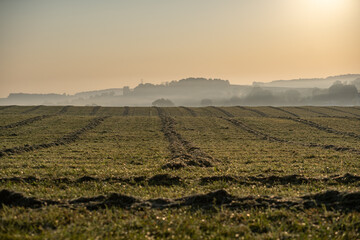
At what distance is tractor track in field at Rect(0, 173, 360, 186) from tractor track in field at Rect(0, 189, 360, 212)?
4.13 m

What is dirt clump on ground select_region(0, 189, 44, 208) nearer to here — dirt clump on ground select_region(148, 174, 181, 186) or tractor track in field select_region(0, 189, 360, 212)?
tractor track in field select_region(0, 189, 360, 212)

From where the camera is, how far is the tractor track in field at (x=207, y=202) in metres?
12.9

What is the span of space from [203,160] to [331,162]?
10664mm

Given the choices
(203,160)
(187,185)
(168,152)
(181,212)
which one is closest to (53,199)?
(181,212)

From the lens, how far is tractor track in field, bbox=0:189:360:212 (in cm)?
1286

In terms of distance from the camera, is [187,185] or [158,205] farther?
[187,185]

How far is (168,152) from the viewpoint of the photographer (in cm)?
3222

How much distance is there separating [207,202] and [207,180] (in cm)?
500

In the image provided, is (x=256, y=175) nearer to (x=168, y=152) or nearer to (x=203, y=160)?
(x=203, y=160)

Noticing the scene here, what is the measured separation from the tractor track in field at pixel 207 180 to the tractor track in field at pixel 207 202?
413 centimetres

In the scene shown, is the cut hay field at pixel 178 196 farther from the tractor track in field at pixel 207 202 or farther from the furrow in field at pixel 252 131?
the furrow in field at pixel 252 131

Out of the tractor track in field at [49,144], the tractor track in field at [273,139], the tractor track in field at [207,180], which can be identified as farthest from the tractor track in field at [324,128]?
the tractor track in field at [49,144]

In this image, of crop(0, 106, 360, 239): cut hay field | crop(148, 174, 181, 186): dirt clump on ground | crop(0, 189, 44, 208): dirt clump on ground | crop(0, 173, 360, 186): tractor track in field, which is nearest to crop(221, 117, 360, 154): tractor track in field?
crop(0, 106, 360, 239): cut hay field

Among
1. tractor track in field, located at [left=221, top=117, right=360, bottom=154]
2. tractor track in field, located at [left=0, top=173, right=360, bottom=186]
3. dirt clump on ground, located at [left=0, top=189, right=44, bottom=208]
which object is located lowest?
tractor track in field, located at [left=221, top=117, right=360, bottom=154]
